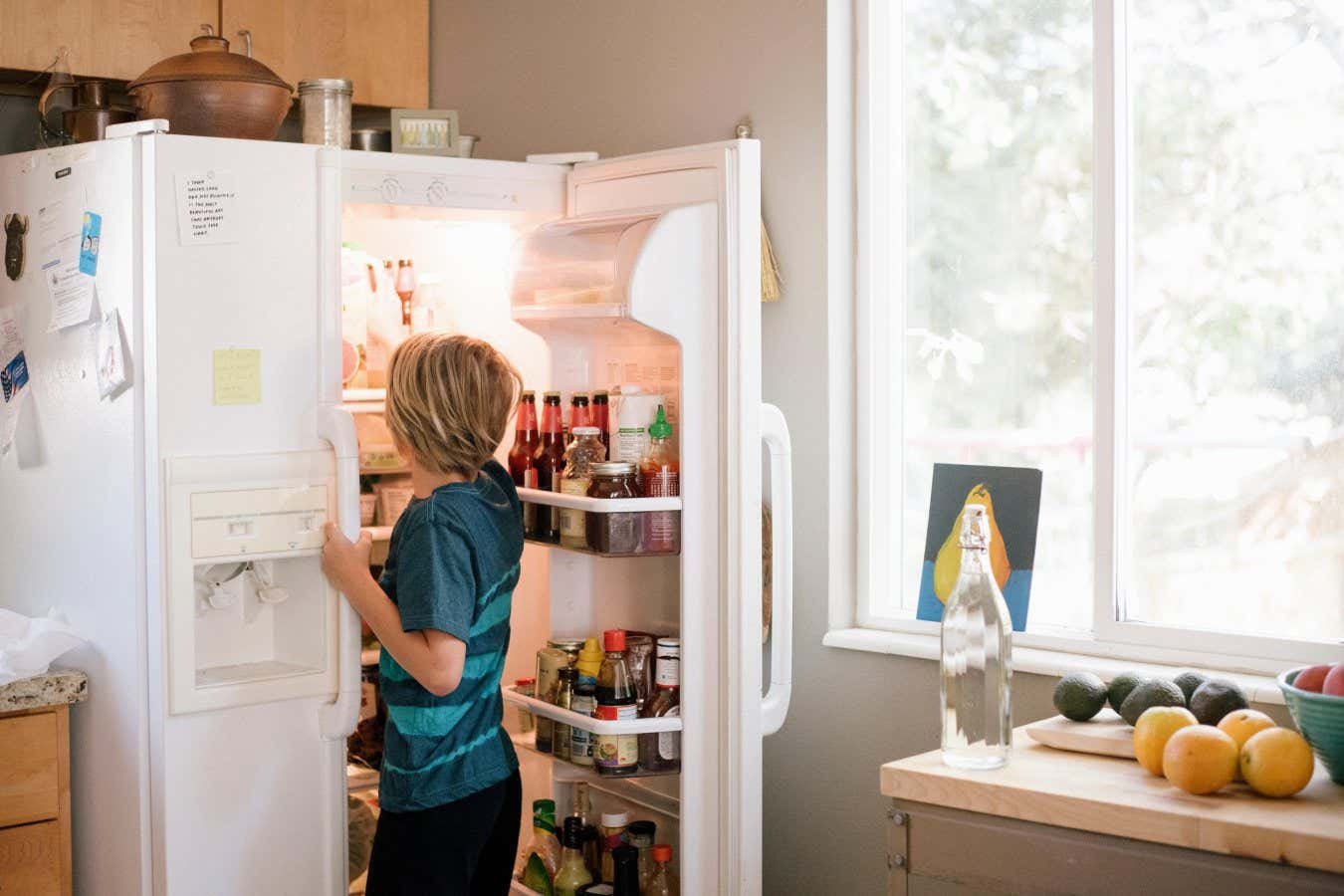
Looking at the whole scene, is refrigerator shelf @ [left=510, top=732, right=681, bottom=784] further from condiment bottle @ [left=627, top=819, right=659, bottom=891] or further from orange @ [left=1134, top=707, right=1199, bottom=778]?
orange @ [left=1134, top=707, right=1199, bottom=778]

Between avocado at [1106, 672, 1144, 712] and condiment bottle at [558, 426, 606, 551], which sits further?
condiment bottle at [558, 426, 606, 551]

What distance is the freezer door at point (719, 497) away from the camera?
258 cm

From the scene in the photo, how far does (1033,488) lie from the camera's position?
281 centimetres

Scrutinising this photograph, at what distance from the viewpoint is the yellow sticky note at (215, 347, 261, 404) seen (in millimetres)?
2627

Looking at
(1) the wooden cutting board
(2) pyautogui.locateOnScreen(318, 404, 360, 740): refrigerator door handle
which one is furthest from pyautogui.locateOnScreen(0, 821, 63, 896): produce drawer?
(1) the wooden cutting board

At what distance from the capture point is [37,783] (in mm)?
2684

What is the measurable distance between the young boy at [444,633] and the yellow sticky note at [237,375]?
0.29m

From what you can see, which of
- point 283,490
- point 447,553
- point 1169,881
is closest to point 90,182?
point 283,490

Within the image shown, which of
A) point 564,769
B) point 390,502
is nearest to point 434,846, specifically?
point 564,769

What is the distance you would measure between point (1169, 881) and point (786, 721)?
1.44 m

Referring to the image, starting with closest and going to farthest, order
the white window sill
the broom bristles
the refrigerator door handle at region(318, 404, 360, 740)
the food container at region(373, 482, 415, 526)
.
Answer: the white window sill → the refrigerator door handle at region(318, 404, 360, 740) → the broom bristles → the food container at region(373, 482, 415, 526)

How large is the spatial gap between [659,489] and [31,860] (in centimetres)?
136

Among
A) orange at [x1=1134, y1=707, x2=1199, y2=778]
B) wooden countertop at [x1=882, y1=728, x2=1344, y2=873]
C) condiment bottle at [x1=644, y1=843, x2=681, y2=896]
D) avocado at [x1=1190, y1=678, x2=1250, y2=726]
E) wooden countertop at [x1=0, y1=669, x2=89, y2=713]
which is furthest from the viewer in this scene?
condiment bottle at [x1=644, y1=843, x2=681, y2=896]

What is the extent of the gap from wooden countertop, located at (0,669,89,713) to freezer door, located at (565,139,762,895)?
3.73ft
